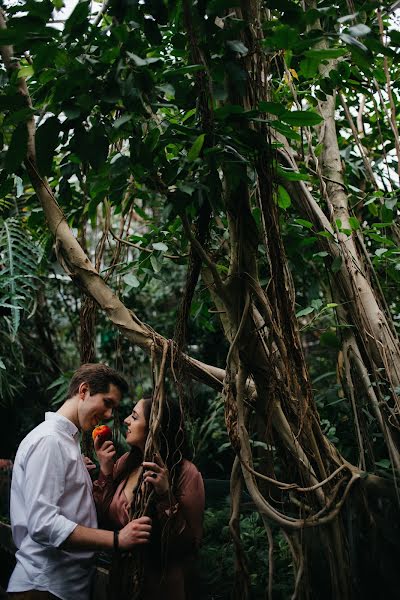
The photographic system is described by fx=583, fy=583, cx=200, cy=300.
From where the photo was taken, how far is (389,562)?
6.15ft

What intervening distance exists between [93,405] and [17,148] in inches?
32.6

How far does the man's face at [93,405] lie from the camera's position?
1878mm

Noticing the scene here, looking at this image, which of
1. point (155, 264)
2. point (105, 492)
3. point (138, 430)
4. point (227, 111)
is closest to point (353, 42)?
point (227, 111)

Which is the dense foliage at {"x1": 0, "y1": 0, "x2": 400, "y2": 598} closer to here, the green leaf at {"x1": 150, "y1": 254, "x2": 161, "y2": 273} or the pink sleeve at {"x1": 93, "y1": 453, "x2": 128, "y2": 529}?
the green leaf at {"x1": 150, "y1": 254, "x2": 161, "y2": 273}

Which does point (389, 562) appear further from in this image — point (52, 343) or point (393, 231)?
point (52, 343)

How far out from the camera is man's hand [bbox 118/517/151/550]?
1.62m

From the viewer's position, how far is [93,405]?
188 cm

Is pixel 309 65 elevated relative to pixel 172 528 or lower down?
elevated

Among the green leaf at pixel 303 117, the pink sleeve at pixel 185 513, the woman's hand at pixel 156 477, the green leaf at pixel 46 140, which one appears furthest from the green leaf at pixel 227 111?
the pink sleeve at pixel 185 513

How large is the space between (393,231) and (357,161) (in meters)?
0.69

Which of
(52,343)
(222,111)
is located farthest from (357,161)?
(52,343)

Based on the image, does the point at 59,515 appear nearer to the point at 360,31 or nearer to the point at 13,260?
the point at 360,31

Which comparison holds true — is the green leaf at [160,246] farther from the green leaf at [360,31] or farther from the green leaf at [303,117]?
the green leaf at [360,31]

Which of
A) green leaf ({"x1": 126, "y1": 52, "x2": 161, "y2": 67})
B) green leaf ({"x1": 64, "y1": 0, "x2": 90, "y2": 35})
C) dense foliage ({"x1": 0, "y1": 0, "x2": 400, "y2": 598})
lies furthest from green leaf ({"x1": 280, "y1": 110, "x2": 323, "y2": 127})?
green leaf ({"x1": 64, "y1": 0, "x2": 90, "y2": 35})
